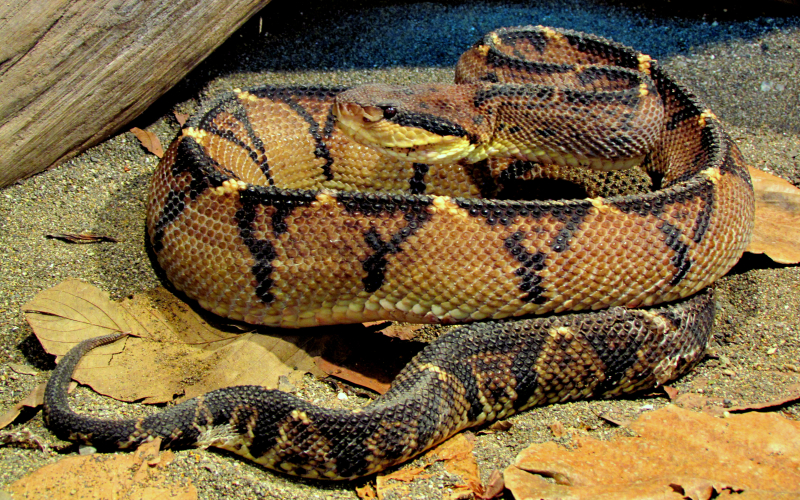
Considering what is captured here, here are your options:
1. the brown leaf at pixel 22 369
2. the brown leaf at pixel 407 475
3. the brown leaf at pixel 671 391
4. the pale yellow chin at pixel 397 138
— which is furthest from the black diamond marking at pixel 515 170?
the brown leaf at pixel 22 369

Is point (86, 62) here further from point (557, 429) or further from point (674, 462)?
point (674, 462)

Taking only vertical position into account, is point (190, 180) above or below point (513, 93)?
below

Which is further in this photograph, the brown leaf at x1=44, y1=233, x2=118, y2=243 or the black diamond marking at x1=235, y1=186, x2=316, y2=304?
the brown leaf at x1=44, y1=233, x2=118, y2=243

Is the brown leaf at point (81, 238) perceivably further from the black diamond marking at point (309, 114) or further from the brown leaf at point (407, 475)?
the brown leaf at point (407, 475)

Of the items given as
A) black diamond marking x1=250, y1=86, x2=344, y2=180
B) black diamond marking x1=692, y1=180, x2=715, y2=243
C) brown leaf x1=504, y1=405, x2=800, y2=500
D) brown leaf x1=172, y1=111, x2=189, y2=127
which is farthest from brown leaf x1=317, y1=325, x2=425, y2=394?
brown leaf x1=172, y1=111, x2=189, y2=127

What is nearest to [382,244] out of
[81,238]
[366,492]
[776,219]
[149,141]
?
[366,492]

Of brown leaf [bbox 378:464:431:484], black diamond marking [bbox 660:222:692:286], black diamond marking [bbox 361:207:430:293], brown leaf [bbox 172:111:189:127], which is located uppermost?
brown leaf [bbox 172:111:189:127]

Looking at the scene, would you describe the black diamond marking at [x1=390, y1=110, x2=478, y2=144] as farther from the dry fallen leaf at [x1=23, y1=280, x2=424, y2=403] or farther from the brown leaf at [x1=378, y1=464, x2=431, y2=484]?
the brown leaf at [x1=378, y1=464, x2=431, y2=484]

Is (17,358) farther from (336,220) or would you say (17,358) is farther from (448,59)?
(448,59)

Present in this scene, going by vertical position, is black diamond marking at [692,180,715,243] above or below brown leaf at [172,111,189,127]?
below
